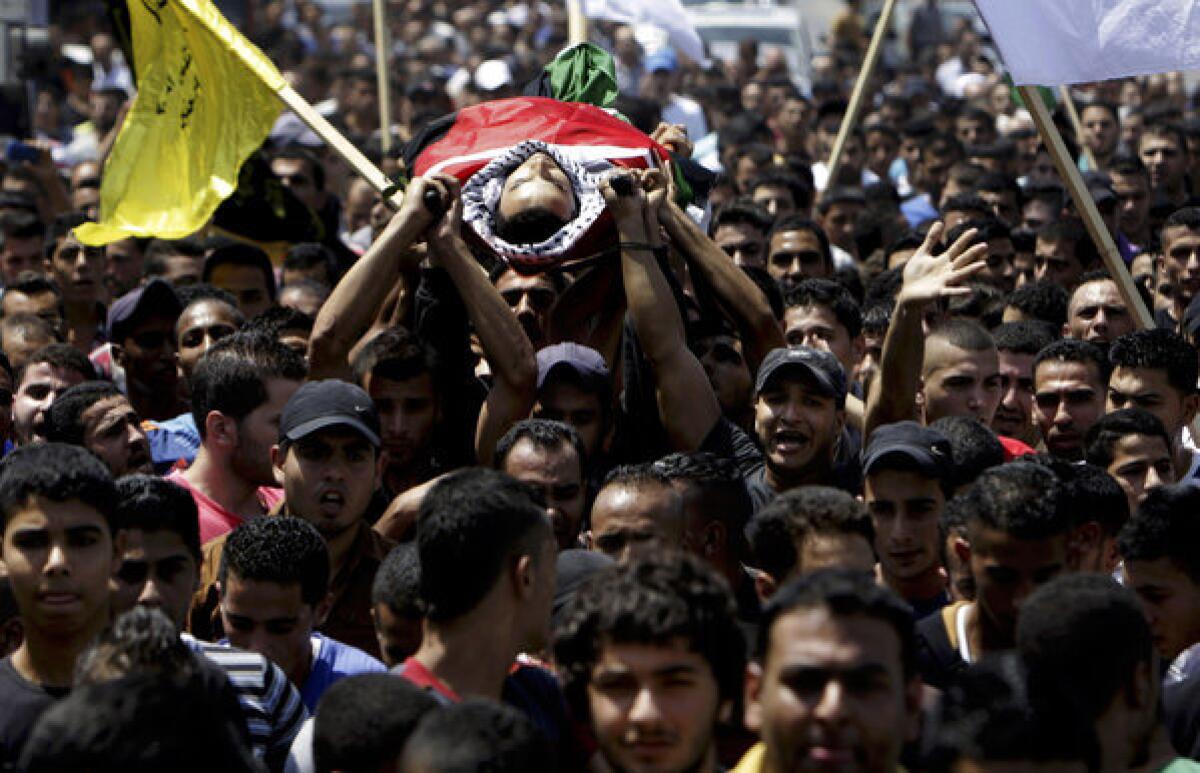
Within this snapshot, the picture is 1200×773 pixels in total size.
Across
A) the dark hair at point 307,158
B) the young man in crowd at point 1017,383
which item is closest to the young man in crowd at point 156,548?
the young man in crowd at point 1017,383

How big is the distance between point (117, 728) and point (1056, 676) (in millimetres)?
1767

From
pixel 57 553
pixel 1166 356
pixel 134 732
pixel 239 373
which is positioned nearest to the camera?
pixel 134 732

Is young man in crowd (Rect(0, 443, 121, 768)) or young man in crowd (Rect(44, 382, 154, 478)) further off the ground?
young man in crowd (Rect(0, 443, 121, 768))

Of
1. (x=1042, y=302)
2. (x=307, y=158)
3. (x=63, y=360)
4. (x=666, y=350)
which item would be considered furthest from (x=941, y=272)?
(x=307, y=158)

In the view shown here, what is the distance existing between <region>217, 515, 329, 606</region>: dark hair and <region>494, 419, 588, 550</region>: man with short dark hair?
0.72 m

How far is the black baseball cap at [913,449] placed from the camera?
5871 mm

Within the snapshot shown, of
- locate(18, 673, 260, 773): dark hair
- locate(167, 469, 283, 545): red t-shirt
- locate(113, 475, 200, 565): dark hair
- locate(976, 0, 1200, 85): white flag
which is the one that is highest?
locate(976, 0, 1200, 85): white flag

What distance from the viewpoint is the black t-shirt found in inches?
180

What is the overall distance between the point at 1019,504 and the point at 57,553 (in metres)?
2.26

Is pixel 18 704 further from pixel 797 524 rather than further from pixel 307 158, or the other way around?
pixel 307 158

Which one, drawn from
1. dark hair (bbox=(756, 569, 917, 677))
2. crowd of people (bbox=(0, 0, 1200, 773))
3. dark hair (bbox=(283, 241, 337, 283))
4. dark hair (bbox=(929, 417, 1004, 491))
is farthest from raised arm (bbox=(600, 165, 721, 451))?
dark hair (bbox=(283, 241, 337, 283))

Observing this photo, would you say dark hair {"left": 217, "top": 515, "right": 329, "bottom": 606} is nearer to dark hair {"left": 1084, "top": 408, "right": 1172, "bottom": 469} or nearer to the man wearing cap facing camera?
the man wearing cap facing camera

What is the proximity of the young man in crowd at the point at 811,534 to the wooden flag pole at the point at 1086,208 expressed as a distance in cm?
213

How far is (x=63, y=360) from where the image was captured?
25.8 feet
